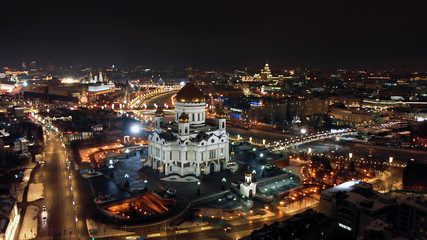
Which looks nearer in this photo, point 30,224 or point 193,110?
point 30,224

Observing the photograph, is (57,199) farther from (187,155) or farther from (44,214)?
(187,155)

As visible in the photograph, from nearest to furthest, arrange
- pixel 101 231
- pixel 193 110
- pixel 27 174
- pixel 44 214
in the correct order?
1. pixel 101 231
2. pixel 44 214
3. pixel 27 174
4. pixel 193 110

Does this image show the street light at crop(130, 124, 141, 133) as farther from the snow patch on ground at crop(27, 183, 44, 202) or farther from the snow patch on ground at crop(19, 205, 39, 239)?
the snow patch on ground at crop(19, 205, 39, 239)

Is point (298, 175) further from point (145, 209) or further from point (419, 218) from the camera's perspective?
point (145, 209)

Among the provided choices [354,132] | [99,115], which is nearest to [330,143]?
[354,132]

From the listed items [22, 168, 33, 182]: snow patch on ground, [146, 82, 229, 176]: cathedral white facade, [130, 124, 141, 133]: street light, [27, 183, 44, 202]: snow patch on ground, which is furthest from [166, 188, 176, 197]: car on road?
[130, 124, 141, 133]: street light

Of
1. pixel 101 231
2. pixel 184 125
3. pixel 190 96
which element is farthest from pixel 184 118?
pixel 101 231
